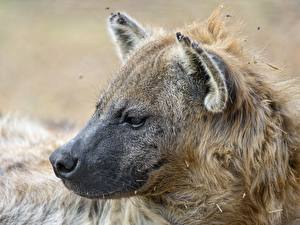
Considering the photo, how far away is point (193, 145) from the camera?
4547mm

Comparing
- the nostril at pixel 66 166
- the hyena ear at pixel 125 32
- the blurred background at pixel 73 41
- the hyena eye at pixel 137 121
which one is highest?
the hyena ear at pixel 125 32

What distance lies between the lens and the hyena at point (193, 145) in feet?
14.8

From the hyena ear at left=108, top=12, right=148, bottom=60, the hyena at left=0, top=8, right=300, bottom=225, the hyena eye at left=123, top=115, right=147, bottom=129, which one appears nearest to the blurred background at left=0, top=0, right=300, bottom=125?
the hyena ear at left=108, top=12, right=148, bottom=60

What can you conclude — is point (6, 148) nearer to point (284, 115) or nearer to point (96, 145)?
point (96, 145)

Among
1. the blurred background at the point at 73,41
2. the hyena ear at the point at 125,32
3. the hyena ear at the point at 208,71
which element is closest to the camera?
the hyena ear at the point at 208,71

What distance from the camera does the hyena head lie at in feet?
14.8

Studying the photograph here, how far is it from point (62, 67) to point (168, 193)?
6.25 meters

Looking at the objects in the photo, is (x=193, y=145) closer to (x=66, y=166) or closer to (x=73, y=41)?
(x=66, y=166)

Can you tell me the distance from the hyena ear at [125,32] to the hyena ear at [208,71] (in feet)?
2.65

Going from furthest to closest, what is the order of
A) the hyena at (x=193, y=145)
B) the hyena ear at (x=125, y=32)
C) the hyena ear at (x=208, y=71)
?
the hyena ear at (x=125, y=32)
the hyena at (x=193, y=145)
the hyena ear at (x=208, y=71)

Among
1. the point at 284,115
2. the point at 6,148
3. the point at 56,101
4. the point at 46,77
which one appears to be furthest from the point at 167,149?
the point at 46,77

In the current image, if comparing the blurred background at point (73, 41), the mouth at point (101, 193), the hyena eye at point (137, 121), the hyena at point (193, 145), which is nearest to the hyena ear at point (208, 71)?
the hyena at point (193, 145)

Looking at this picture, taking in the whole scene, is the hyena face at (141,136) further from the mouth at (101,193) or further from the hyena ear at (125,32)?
the hyena ear at (125,32)

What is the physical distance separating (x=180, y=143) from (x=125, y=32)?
106 cm
